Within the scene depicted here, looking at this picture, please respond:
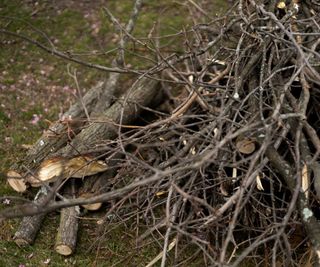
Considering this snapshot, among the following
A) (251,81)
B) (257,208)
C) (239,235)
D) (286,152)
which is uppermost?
(251,81)

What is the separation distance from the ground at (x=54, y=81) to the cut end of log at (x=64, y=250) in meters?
0.04

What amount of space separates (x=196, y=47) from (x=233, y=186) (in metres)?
1.49

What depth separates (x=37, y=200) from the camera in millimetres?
4328

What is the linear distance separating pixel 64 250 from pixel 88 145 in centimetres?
87

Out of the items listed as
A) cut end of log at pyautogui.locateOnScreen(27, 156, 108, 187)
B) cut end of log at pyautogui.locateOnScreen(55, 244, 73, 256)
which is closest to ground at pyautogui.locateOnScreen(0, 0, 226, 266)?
cut end of log at pyautogui.locateOnScreen(55, 244, 73, 256)

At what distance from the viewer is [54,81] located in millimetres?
6070

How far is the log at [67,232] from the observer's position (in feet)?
13.5

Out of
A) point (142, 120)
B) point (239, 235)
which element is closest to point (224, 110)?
point (239, 235)

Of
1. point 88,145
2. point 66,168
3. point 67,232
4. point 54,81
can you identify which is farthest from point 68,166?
point 54,81

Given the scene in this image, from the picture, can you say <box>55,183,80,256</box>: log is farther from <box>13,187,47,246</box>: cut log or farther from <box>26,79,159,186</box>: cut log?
<box>26,79,159,186</box>: cut log

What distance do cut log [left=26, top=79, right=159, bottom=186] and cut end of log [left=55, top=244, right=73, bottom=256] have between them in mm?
509

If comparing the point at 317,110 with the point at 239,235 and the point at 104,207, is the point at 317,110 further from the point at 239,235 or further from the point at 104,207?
the point at 104,207

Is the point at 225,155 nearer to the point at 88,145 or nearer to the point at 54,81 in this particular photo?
the point at 88,145

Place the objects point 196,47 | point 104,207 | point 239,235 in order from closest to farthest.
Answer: point 239,235 < point 104,207 < point 196,47
